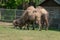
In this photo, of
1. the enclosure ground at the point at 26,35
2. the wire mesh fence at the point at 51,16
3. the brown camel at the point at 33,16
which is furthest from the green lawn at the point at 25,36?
the wire mesh fence at the point at 51,16

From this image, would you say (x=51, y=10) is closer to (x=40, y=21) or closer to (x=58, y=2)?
(x=58, y=2)

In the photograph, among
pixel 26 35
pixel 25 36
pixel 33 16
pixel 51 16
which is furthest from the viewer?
pixel 51 16

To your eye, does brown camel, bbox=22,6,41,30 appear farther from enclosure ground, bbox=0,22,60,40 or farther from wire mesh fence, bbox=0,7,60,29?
wire mesh fence, bbox=0,7,60,29

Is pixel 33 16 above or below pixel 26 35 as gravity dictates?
above

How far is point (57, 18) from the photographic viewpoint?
31.5m

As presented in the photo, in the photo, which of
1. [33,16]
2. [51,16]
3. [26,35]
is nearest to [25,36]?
[26,35]

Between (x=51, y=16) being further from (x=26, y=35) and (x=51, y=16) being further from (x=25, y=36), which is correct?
(x=25, y=36)

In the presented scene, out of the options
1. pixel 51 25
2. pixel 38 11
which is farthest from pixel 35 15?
pixel 51 25

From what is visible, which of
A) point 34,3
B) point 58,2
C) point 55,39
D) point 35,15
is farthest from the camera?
point 34,3

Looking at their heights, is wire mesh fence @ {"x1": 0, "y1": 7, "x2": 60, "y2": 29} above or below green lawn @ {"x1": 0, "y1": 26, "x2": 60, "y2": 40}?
below

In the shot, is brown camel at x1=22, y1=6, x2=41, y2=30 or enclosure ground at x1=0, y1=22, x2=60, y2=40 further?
brown camel at x1=22, y1=6, x2=41, y2=30

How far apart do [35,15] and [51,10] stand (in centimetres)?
1032

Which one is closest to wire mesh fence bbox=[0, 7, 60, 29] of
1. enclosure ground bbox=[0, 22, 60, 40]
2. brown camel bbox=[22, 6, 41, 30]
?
brown camel bbox=[22, 6, 41, 30]

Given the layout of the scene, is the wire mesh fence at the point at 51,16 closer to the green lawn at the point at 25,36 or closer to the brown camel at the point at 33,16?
the brown camel at the point at 33,16
